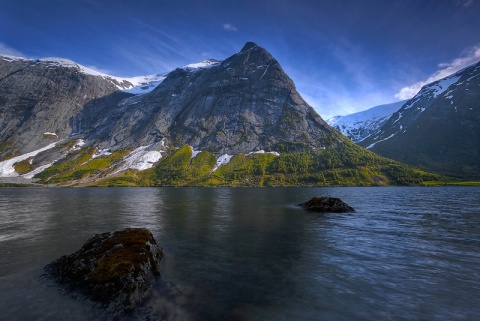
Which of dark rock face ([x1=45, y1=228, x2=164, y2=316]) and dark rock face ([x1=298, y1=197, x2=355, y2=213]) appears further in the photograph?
dark rock face ([x1=298, y1=197, x2=355, y2=213])

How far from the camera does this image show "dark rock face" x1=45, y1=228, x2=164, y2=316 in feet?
51.0

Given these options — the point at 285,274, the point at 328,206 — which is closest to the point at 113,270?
the point at 285,274

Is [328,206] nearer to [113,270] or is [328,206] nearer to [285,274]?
[285,274]

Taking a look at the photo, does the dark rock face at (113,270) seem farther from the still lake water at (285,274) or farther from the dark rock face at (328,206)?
the dark rock face at (328,206)

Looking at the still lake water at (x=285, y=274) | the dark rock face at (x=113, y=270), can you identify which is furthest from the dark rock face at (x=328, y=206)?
the dark rock face at (x=113, y=270)

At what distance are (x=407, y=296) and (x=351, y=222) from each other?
30.1 meters

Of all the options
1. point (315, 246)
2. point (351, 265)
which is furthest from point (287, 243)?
point (351, 265)

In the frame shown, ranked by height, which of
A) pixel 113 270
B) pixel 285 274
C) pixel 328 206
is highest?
pixel 328 206

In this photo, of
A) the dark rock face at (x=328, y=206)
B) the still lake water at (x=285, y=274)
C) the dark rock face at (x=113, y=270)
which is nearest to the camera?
the still lake water at (x=285, y=274)

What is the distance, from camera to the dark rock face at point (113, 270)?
51.0 ft

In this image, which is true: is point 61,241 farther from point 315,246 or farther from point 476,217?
point 476,217

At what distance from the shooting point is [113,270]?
56.0ft

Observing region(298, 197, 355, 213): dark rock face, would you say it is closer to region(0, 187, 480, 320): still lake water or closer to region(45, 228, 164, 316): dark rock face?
region(0, 187, 480, 320): still lake water

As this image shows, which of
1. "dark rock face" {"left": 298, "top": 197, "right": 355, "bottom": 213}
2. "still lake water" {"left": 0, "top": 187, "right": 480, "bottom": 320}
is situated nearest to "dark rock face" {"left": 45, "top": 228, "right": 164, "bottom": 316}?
"still lake water" {"left": 0, "top": 187, "right": 480, "bottom": 320}
